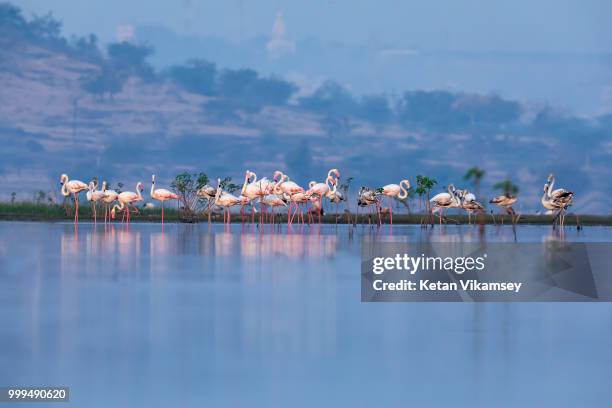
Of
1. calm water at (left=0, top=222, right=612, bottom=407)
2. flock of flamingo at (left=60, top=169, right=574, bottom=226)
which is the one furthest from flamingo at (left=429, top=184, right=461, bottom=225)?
calm water at (left=0, top=222, right=612, bottom=407)

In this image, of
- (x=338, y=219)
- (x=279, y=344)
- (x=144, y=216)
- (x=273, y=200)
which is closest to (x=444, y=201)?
(x=273, y=200)

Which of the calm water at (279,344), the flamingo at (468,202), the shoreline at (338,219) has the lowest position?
the calm water at (279,344)

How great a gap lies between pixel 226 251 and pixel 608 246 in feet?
35.3

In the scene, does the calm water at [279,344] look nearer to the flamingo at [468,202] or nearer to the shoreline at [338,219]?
the flamingo at [468,202]

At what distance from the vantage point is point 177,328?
11.4 metres

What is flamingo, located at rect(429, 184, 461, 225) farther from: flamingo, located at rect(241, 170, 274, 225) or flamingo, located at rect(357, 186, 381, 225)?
flamingo, located at rect(241, 170, 274, 225)

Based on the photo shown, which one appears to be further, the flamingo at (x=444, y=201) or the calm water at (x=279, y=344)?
the flamingo at (x=444, y=201)

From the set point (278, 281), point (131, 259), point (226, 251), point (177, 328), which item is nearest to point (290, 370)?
point (177, 328)

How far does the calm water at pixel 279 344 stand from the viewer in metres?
8.53

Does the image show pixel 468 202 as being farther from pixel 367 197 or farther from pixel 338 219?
pixel 338 219

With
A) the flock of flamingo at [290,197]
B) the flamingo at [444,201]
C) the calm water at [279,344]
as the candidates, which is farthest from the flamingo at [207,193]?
the calm water at [279,344]

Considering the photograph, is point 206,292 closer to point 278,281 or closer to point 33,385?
point 278,281

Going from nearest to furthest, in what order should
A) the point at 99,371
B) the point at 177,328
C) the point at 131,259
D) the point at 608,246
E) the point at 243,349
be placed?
1. the point at 99,371
2. the point at 243,349
3. the point at 177,328
4. the point at 131,259
5. the point at 608,246

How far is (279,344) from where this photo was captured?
10.5m
